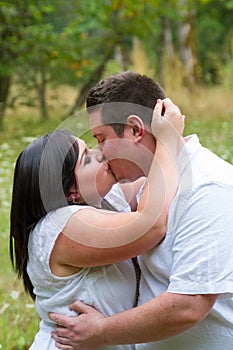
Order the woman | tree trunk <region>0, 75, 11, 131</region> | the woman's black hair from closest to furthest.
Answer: the woman → the woman's black hair → tree trunk <region>0, 75, 11, 131</region>

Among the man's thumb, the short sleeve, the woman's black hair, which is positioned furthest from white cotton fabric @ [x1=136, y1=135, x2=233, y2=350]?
the woman's black hair

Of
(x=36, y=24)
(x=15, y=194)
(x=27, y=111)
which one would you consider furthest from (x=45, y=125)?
(x=15, y=194)

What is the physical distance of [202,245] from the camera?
1.79 meters

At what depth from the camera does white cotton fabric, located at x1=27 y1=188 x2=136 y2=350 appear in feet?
6.65

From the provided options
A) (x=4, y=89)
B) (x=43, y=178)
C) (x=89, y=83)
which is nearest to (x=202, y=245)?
(x=43, y=178)

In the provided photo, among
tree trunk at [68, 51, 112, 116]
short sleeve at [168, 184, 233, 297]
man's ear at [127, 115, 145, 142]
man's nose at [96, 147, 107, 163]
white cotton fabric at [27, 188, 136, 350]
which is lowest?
tree trunk at [68, 51, 112, 116]

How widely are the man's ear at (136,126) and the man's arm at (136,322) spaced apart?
0.49 meters

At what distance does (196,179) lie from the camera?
74.3 inches

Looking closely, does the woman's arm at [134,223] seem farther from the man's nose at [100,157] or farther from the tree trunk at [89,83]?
the tree trunk at [89,83]

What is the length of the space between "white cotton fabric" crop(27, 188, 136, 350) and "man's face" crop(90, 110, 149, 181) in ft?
0.66

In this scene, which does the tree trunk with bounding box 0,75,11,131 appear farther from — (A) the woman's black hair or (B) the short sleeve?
(B) the short sleeve

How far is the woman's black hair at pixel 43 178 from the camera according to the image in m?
2.04

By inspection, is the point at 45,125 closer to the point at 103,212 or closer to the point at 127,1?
the point at 127,1

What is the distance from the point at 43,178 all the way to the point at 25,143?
5.80 metres
